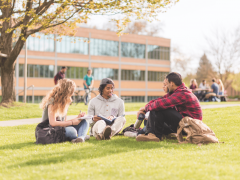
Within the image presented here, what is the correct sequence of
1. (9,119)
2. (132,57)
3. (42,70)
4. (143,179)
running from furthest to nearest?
(132,57)
(42,70)
(9,119)
(143,179)

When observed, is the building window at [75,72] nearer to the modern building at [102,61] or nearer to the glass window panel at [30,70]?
the modern building at [102,61]

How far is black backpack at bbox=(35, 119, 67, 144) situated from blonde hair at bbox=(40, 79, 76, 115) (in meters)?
0.34

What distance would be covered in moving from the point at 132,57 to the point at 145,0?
38.2 m

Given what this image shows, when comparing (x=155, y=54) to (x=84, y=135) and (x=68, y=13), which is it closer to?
(x=68, y=13)

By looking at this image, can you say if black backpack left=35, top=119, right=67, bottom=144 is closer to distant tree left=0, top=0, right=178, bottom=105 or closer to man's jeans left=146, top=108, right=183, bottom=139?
man's jeans left=146, top=108, right=183, bottom=139

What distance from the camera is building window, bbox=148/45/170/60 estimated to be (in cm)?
5634

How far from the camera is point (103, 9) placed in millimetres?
14930

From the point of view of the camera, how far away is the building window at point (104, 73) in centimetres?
4953

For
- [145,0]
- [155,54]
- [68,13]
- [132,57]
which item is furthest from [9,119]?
[155,54]

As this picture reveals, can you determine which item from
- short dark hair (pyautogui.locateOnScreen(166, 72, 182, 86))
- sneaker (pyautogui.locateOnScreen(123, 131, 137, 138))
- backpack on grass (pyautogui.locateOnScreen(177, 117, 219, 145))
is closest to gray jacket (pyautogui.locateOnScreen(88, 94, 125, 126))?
sneaker (pyautogui.locateOnScreen(123, 131, 137, 138))

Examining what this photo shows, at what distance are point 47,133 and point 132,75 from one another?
48.2 metres

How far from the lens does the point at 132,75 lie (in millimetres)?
53750

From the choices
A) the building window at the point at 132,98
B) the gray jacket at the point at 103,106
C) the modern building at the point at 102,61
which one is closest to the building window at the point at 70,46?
the modern building at the point at 102,61

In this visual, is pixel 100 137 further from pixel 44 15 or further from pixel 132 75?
pixel 132 75
